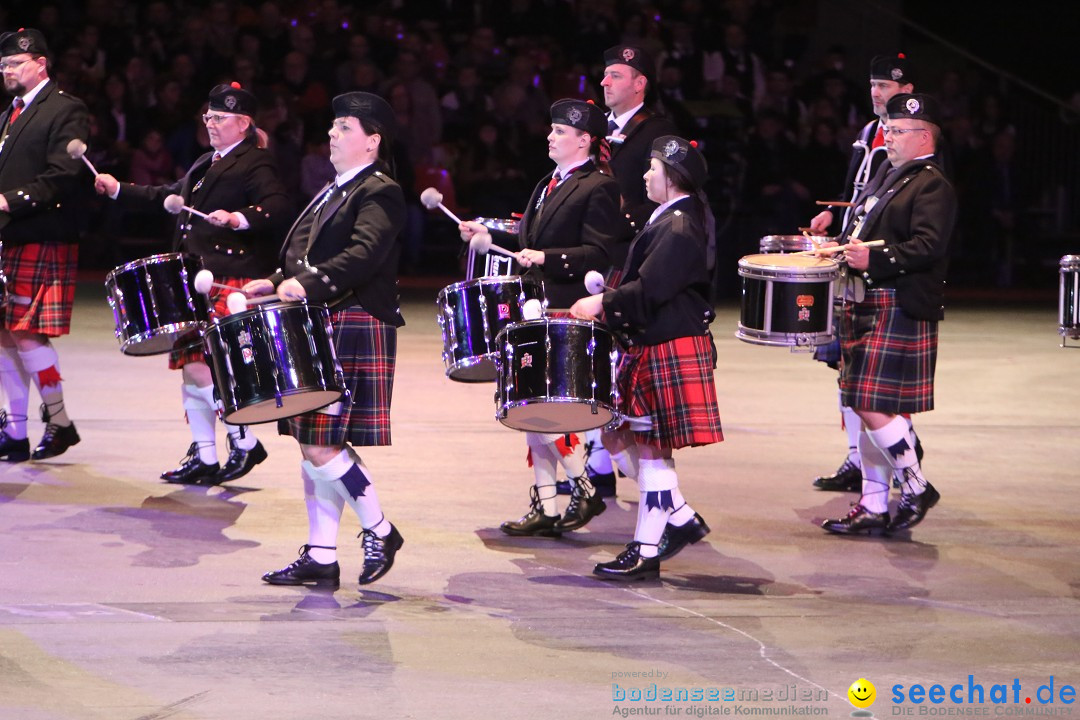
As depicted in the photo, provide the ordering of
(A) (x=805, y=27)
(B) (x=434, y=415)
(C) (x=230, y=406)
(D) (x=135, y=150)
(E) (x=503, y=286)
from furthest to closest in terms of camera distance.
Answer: (A) (x=805, y=27) → (D) (x=135, y=150) → (B) (x=434, y=415) → (E) (x=503, y=286) → (C) (x=230, y=406)

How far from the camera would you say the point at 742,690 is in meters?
4.33

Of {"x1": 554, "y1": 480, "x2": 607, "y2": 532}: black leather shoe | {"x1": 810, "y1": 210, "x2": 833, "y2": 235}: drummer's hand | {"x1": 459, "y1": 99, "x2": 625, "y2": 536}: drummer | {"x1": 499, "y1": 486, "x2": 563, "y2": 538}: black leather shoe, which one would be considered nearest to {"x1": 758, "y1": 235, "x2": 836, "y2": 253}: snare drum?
{"x1": 810, "y1": 210, "x2": 833, "y2": 235}: drummer's hand

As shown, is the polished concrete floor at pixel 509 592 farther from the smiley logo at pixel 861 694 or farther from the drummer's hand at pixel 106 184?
the drummer's hand at pixel 106 184

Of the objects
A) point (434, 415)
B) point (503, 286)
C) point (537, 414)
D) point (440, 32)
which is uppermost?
point (440, 32)

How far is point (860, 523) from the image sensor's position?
20.5ft

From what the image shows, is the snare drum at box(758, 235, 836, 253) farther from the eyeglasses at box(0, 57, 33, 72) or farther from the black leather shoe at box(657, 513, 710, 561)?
the eyeglasses at box(0, 57, 33, 72)

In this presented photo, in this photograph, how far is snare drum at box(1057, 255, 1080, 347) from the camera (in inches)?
218

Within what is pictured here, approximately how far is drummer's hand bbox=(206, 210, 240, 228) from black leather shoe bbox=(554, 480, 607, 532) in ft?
5.67

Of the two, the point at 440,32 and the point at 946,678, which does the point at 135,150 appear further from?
the point at 946,678

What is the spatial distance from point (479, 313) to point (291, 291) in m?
0.86

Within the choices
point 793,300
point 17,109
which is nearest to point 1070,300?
point 793,300

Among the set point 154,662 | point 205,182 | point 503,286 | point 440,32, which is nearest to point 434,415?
→ point 205,182

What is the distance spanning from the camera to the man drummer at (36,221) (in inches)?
281

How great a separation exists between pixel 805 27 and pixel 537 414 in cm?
1265
